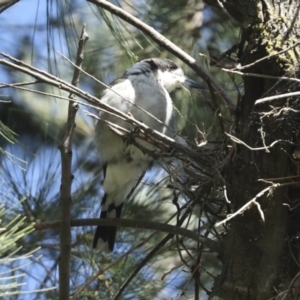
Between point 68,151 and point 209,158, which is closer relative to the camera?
point 68,151

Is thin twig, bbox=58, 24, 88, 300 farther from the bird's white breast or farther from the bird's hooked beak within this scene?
the bird's hooked beak

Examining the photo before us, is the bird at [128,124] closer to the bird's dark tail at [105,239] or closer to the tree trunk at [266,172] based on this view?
the bird's dark tail at [105,239]

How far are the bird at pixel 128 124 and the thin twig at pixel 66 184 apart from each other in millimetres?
806

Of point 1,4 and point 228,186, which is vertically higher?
point 1,4

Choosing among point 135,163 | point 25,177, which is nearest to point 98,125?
point 135,163

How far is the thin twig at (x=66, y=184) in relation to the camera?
2.02m

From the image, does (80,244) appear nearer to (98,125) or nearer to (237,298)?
(98,125)

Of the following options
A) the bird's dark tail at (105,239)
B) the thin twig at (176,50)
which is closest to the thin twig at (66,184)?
the thin twig at (176,50)

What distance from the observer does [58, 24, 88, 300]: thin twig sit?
79.6 inches

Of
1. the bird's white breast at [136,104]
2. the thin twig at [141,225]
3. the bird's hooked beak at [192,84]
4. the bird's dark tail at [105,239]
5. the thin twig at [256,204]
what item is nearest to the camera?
the thin twig at [256,204]

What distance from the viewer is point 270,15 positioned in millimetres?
2129

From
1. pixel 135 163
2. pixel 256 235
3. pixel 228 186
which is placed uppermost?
pixel 135 163

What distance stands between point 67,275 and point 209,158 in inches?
20.0

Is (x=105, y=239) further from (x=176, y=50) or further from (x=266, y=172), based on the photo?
(x=266, y=172)
